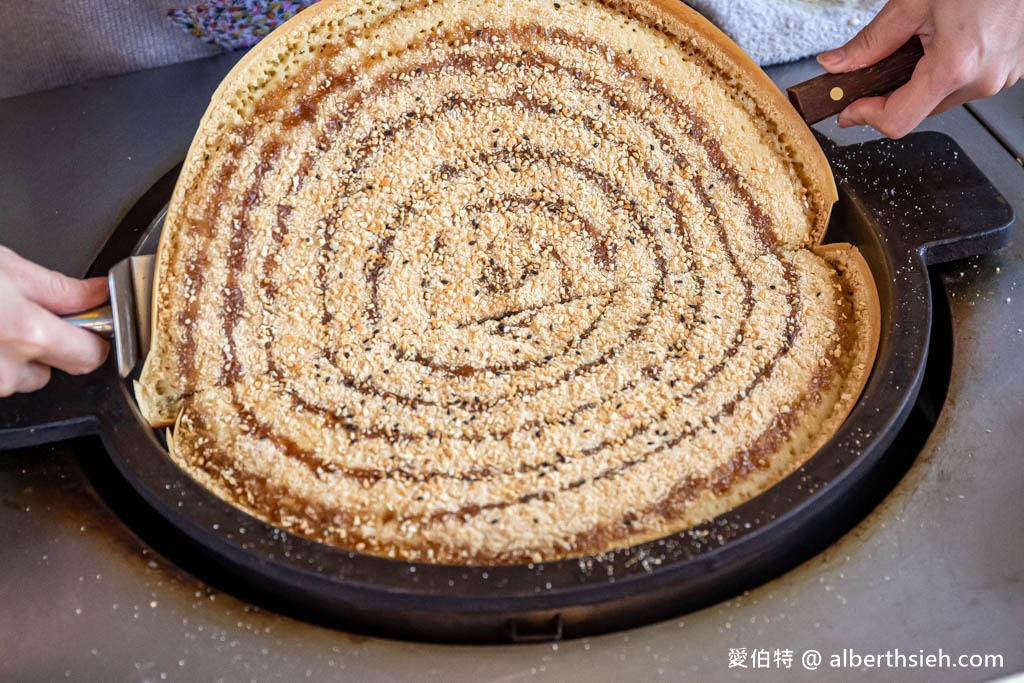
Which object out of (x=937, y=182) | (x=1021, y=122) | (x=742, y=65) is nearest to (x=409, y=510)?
(x=742, y=65)

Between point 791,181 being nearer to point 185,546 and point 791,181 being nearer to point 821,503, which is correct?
point 821,503

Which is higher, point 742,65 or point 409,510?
point 742,65

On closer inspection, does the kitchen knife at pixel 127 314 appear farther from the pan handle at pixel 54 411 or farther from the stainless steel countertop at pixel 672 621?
the stainless steel countertop at pixel 672 621

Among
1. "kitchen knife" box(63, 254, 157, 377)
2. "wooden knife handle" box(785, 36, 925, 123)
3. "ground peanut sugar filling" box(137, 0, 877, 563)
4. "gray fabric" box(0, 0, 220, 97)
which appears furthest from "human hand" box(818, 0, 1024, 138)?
"gray fabric" box(0, 0, 220, 97)

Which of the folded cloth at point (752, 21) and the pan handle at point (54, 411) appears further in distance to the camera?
the folded cloth at point (752, 21)

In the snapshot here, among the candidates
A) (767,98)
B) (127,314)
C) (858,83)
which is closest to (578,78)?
(767,98)

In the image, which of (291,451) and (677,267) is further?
(677,267)

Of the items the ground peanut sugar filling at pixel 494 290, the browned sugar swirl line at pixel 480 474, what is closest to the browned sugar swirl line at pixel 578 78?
the ground peanut sugar filling at pixel 494 290
